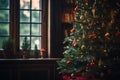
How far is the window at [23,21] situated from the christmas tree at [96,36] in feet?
4.65

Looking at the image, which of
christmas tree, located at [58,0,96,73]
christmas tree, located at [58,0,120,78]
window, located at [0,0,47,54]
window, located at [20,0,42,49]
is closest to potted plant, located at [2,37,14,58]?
window, located at [0,0,47,54]

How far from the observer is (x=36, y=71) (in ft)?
20.8

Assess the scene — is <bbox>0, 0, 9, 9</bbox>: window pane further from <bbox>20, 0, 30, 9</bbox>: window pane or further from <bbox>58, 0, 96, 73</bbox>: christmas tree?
<bbox>58, 0, 96, 73</bbox>: christmas tree

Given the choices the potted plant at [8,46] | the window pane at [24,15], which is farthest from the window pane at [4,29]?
the window pane at [24,15]

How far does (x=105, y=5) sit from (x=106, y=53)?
2.72ft

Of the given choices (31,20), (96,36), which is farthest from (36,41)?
(96,36)

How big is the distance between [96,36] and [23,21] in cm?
208

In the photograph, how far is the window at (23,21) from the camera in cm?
668

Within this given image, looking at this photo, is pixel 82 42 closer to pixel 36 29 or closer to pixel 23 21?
pixel 36 29

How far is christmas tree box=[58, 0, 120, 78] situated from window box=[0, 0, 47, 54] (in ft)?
4.65

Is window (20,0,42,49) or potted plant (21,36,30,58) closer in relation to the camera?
potted plant (21,36,30,58)

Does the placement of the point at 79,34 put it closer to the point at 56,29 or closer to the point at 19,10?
the point at 56,29

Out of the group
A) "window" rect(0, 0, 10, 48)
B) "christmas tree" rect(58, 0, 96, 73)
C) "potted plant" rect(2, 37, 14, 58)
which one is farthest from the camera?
"window" rect(0, 0, 10, 48)

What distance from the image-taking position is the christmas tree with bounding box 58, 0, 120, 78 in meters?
5.21
